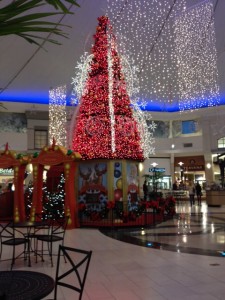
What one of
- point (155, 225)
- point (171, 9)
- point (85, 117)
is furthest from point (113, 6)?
point (155, 225)

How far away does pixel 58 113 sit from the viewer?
2009 cm

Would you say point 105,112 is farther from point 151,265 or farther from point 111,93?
point 151,265

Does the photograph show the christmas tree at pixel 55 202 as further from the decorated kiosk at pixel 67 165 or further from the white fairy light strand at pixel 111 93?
the white fairy light strand at pixel 111 93

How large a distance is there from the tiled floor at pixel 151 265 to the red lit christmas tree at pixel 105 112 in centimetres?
272

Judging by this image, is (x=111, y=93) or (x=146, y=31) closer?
(x=111, y=93)

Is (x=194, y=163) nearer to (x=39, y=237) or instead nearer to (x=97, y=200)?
(x=97, y=200)

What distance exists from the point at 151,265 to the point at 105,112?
20.5 ft

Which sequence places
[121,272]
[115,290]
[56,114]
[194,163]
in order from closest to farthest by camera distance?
[115,290], [121,272], [56,114], [194,163]

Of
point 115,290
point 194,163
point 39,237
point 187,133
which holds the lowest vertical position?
point 115,290

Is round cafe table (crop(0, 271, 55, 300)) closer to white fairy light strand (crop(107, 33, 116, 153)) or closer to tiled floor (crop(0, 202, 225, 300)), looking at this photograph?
tiled floor (crop(0, 202, 225, 300))

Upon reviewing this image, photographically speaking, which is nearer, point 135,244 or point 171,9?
point 135,244

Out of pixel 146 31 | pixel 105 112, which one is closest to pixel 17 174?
pixel 105 112

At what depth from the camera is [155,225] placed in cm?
1059

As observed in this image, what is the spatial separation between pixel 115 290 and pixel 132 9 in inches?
329
